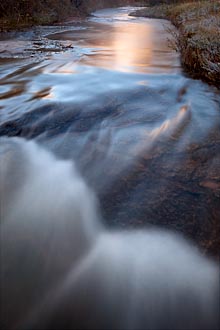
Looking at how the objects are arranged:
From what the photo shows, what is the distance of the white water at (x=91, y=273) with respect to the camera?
5.03ft

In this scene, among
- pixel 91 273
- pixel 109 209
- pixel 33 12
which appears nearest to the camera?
pixel 91 273

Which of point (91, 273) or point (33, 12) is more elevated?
point (33, 12)

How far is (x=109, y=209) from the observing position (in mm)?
→ 2236

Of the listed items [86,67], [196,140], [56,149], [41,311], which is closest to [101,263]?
[41,311]

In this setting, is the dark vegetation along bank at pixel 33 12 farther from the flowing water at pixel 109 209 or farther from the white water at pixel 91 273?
the white water at pixel 91 273

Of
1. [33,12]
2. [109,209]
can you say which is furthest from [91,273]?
[33,12]

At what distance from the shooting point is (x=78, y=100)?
4387 mm

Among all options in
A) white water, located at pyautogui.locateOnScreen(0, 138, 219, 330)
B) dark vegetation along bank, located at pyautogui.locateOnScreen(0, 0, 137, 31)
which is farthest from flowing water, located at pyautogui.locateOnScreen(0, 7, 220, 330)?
dark vegetation along bank, located at pyautogui.locateOnScreen(0, 0, 137, 31)

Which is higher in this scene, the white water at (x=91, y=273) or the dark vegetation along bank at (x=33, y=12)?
the dark vegetation along bank at (x=33, y=12)

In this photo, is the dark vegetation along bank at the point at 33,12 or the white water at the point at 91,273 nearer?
the white water at the point at 91,273

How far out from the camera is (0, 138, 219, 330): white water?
1533mm

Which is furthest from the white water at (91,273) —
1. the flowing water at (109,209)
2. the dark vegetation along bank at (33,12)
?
the dark vegetation along bank at (33,12)

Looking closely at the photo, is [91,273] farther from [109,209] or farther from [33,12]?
[33,12]

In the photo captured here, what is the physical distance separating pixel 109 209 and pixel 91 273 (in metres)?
0.59
